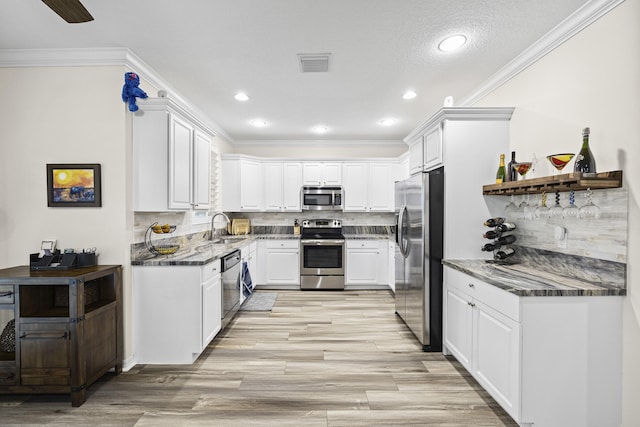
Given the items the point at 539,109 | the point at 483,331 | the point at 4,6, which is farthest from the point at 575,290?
the point at 4,6

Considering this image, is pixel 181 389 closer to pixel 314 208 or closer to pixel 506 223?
pixel 506 223

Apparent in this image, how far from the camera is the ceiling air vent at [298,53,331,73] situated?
9.23 feet

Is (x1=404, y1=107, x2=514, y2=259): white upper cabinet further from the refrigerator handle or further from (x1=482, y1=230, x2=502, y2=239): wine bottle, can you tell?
the refrigerator handle

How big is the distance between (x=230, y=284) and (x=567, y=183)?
334 centimetres

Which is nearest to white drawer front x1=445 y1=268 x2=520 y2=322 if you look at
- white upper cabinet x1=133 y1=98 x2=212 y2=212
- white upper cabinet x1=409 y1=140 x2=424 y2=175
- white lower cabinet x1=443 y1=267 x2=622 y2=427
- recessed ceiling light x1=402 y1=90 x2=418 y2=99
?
white lower cabinet x1=443 y1=267 x2=622 y2=427

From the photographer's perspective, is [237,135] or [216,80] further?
[237,135]

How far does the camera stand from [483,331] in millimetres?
2352

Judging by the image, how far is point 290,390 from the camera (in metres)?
2.52

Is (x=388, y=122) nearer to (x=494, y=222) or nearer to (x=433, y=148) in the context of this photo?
(x=433, y=148)

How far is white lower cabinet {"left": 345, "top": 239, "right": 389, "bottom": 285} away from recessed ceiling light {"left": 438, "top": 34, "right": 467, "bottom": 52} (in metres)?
3.46

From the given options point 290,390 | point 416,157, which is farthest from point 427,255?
point 290,390

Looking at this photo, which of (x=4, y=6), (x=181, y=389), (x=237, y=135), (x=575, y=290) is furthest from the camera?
(x=237, y=135)

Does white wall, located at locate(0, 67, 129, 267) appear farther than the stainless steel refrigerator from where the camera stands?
No

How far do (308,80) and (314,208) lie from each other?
286 centimetres
